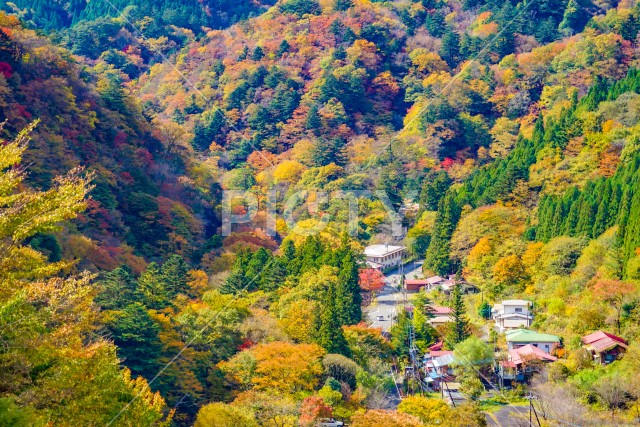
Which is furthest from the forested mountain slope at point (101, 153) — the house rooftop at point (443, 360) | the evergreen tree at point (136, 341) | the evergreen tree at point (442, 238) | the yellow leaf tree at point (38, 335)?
the yellow leaf tree at point (38, 335)

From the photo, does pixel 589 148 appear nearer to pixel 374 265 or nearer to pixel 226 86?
pixel 374 265

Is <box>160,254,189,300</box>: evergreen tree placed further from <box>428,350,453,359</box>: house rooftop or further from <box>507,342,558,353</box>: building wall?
<box>507,342,558,353</box>: building wall

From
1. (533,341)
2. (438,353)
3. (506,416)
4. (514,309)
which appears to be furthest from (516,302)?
(506,416)

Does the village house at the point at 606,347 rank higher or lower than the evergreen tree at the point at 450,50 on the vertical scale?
lower

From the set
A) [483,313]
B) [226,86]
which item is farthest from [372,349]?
[226,86]

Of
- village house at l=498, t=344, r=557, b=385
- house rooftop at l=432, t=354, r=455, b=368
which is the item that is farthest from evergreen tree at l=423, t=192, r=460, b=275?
village house at l=498, t=344, r=557, b=385

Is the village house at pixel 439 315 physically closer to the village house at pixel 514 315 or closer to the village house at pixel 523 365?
the village house at pixel 514 315
